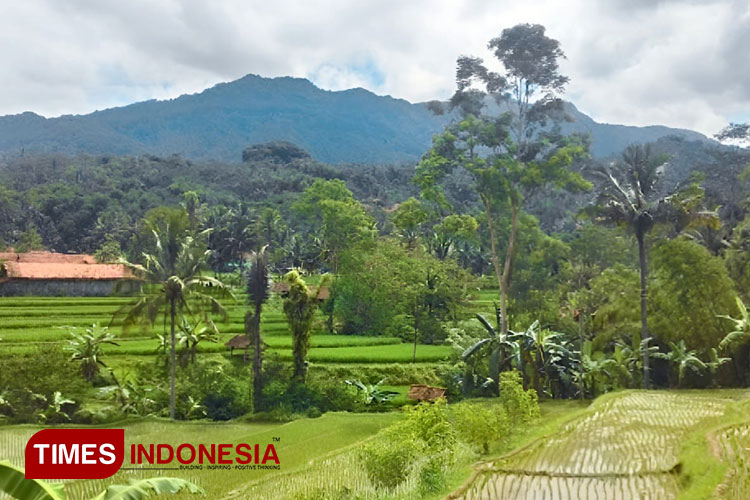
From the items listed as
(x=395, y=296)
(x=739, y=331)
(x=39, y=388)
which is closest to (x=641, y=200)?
(x=739, y=331)

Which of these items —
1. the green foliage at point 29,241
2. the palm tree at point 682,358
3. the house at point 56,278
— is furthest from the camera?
the green foliage at point 29,241

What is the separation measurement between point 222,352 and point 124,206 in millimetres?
43886

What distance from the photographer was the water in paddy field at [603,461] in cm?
878

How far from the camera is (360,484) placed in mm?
9969

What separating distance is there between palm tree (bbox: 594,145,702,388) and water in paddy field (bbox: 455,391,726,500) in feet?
15.7

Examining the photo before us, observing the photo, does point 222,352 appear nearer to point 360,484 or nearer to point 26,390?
point 26,390

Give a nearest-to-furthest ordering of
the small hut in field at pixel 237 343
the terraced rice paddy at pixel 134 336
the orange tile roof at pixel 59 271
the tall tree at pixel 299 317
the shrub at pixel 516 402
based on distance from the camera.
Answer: the shrub at pixel 516 402
the tall tree at pixel 299 317
the terraced rice paddy at pixel 134 336
the small hut in field at pixel 237 343
the orange tile roof at pixel 59 271

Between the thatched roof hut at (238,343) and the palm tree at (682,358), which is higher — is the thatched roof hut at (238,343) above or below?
below

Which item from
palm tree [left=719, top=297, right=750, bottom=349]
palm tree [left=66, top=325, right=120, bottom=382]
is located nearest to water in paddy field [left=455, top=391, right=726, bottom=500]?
palm tree [left=719, top=297, right=750, bottom=349]

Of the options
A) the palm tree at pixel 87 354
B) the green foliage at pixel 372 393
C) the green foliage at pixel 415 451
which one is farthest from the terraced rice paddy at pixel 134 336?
the green foliage at pixel 415 451

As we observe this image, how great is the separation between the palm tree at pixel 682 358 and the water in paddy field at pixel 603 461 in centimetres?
293

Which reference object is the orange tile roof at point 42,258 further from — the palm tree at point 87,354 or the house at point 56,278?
the palm tree at point 87,354

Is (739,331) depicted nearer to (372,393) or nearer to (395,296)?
(372,393)

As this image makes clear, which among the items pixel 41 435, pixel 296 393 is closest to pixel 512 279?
pixel 296 393
